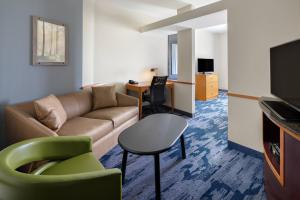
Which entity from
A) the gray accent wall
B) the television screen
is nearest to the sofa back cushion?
the gray accent wall

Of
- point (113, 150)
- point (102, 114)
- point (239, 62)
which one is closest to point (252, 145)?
point (239, 62)

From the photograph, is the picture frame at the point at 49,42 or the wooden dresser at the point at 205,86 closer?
the picture frame at the point at 49,42

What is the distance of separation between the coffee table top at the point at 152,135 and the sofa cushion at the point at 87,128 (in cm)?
46

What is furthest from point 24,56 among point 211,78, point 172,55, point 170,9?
point 211,78

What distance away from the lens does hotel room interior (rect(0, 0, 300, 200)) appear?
126cm

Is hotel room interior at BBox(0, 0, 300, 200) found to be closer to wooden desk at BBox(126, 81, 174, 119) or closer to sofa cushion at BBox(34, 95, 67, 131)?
sofa cushion at BBox(34, 95, 67, 131)

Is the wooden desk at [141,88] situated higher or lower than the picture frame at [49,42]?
lower

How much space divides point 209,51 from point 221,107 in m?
3.09

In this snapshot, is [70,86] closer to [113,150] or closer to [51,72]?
[51,72]

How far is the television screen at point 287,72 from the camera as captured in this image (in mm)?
1330

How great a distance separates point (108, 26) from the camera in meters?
4.40

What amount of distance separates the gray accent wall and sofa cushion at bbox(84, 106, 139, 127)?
0.68 metres

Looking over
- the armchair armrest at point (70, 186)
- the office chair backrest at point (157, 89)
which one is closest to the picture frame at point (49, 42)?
the office chair backrest at point (157, 89)

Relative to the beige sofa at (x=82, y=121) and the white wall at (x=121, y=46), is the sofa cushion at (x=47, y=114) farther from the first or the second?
the white wall at (x=121, y=46)
